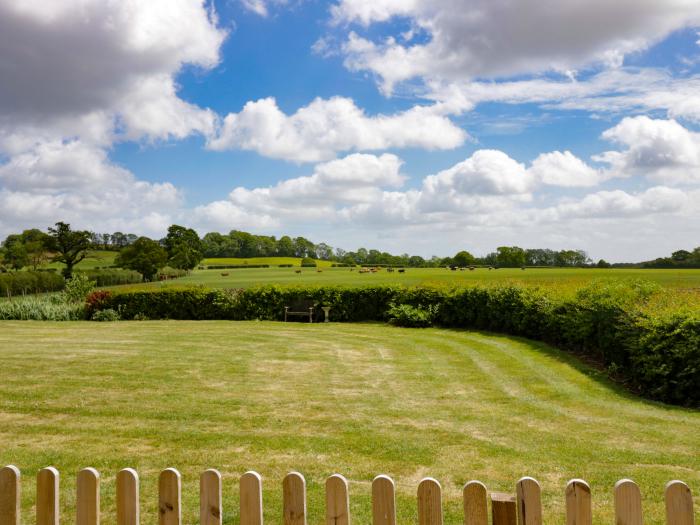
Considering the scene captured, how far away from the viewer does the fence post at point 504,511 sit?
2711 millimetres

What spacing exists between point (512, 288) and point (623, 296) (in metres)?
5.82

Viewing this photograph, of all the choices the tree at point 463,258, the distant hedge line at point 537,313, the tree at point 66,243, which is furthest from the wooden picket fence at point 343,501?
the tree at point 463,258

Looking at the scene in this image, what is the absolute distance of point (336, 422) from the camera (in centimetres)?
827

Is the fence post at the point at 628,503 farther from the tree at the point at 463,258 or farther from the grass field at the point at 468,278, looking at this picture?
the tree at the point at 463,258

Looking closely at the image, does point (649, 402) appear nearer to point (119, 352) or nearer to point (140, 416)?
point (140, 416)

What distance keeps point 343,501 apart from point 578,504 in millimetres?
1150

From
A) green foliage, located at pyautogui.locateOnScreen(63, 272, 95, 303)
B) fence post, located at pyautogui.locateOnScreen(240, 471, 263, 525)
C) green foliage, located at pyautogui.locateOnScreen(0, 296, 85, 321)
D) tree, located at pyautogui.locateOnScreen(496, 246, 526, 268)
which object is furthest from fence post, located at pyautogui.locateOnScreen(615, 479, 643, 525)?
tree, located at pyautogui.locateOnScreen(496, 246, 526, 268)

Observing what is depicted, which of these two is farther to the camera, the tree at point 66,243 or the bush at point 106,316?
the tree at point 66,243

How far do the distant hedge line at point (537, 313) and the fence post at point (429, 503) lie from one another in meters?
9.02

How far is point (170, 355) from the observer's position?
14.1 m

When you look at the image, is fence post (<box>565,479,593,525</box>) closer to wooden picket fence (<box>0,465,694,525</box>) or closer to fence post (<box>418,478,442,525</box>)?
Result: wooden picket fence (<box>0,465,694,525</box>)

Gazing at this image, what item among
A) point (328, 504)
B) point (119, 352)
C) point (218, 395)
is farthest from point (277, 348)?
point (328, 504)

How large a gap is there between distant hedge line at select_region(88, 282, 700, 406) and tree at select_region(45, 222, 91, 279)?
30.2 meters

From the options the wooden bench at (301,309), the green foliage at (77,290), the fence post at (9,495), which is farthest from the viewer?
the green foliage at (77,290)
